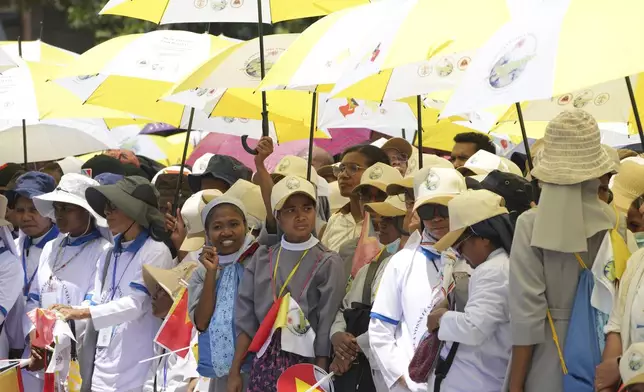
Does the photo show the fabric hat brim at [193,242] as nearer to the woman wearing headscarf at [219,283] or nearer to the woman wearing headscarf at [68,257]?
the woman wearing headscarf at [219,283]

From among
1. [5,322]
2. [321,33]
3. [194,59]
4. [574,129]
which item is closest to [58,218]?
[5,322]

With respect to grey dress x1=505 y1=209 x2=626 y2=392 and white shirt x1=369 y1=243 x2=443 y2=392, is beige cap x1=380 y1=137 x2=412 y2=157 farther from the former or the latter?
grey dress x1=505 y1=209 x2=626 y2=392

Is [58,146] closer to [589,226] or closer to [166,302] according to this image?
[166,302]

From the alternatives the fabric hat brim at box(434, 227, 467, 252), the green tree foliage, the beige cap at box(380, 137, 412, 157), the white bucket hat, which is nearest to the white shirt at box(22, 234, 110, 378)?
the white bucket hat

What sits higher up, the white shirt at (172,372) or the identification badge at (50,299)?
the identification badge at (50,299)

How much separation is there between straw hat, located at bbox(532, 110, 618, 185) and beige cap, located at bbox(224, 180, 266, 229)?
3.21 meters

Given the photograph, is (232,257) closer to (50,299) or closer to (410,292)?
(410,292)

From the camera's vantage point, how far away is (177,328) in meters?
8.52

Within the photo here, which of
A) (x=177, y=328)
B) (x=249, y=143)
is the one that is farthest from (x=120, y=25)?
(x=177, y=328)

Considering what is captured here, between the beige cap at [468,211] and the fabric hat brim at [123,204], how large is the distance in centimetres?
331

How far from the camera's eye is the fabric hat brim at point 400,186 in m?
7.61

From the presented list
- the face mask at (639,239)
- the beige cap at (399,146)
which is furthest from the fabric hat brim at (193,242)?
the face mask at (639,239)

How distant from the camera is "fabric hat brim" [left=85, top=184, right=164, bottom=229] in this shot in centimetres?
913

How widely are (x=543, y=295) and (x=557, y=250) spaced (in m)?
0.24
